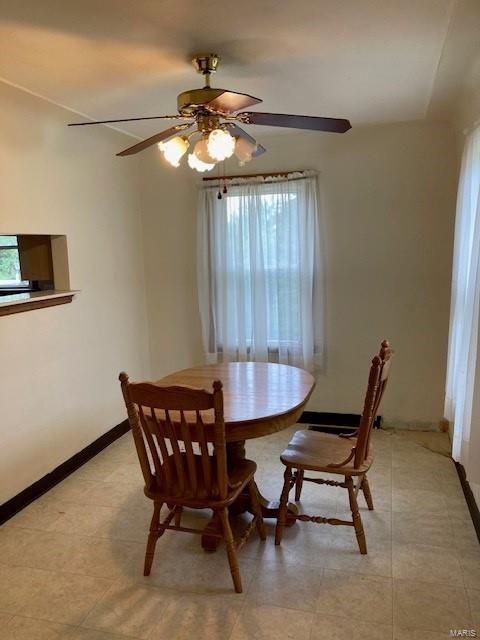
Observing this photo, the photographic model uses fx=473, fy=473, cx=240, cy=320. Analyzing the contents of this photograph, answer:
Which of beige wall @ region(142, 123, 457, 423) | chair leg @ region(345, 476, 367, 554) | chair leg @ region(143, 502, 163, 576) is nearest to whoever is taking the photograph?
chair leg @ region(143, 502, 163, 576)

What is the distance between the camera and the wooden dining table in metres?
2.05

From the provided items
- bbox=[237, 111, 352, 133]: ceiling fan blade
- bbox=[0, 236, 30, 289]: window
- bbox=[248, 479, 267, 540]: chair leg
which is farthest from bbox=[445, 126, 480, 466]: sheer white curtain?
bbox=[0, 236, 30, 289]: window

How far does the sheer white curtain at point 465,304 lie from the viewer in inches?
88.1

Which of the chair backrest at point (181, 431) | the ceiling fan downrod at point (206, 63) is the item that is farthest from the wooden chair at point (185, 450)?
the ceiling fan downrod at point (206, 63)

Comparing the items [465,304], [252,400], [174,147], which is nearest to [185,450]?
[252,400]

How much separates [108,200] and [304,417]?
2361mm

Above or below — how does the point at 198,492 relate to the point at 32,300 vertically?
below

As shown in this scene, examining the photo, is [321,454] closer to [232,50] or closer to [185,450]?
[185,450]

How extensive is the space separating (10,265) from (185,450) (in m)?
2.30

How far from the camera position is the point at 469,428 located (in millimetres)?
2213

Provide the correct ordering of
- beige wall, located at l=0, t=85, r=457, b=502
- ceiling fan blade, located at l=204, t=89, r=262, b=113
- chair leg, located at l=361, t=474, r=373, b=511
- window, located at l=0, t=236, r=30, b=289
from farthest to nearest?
window, located at l=0, t=236, r=30, b=289 < beige wall, located at l=0, t=85, r=457, b=502 < chair leg, located at l=361, t=474, r=373, b=511 < ceiling fan blade, located at l=204, t=89, r=262, b=113

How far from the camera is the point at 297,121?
2.06 meters

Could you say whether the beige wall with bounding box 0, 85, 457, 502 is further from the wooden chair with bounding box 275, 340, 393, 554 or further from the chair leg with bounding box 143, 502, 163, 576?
the wooden chair with bounding box 275, 340, 393, 554

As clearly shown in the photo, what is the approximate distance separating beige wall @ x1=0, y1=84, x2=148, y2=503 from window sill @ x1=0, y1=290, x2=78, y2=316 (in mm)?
47
